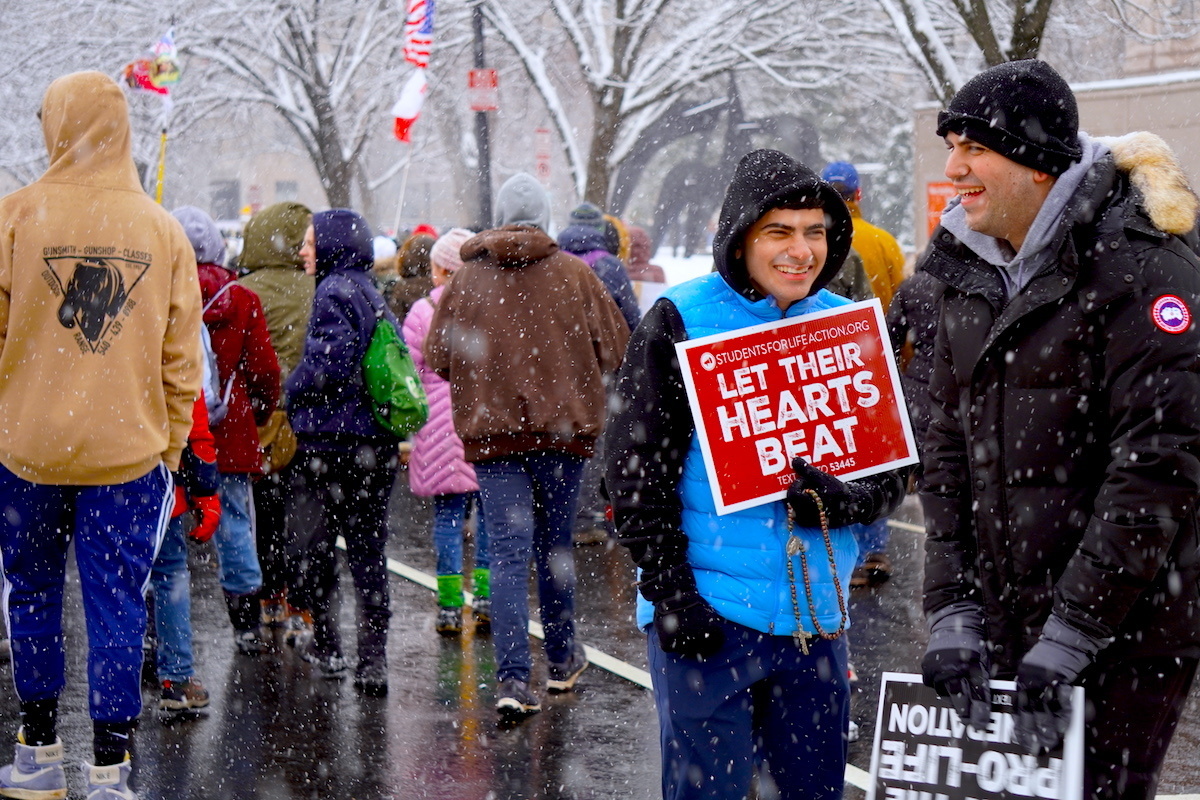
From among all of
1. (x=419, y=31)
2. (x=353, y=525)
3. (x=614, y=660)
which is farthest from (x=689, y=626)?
(x=419, y=31)

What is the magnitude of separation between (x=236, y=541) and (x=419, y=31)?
1141 cm

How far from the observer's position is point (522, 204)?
6.05m

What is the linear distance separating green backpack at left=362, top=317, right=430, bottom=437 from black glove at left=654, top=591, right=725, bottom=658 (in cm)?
292

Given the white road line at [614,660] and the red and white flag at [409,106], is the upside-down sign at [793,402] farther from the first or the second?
the red and white flag at [409,106]

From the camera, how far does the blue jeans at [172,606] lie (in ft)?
18.8

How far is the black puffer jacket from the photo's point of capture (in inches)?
105

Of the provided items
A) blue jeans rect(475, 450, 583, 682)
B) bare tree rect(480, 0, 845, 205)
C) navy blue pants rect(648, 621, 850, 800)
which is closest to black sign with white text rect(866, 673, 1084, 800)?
navy blue pants rect(648, 621, 850, 800)

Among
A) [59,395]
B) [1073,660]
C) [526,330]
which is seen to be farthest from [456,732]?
[1073,660]

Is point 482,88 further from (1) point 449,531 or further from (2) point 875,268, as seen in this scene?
(1) point 449,531

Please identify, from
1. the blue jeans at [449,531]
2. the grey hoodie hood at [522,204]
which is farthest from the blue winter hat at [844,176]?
the blue jeans at [449,531]

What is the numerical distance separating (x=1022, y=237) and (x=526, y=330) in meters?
3.06

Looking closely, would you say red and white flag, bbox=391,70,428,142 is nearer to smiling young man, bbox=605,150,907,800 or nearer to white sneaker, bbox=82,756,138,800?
white sneaker, bbox=82,756,138,800

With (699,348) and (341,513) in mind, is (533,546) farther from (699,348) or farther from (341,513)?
(699,348)

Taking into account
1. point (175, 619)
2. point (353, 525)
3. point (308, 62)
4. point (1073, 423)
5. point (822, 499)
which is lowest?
point (175, 619)
